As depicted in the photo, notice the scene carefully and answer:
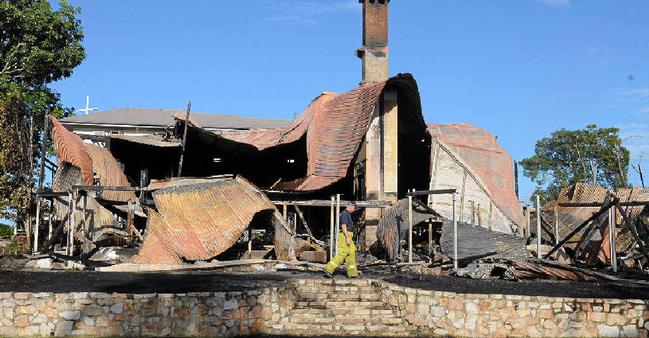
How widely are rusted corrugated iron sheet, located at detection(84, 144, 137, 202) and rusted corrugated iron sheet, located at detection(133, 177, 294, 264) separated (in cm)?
249

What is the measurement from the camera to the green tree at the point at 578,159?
45.8m

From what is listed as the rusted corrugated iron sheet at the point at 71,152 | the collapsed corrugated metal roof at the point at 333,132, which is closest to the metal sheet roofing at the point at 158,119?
the collapsed corrugated metal roof at the point at 333,132

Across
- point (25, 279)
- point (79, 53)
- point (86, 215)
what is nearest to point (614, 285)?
point (25, 279)

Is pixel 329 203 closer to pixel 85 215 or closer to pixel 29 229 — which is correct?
pixel 85 215

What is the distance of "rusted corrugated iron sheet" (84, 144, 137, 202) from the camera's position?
19391 mm

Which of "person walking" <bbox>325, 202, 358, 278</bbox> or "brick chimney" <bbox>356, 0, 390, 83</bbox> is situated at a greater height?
"brick chimney" <bbox>356, 0, 390, 83</bbox>

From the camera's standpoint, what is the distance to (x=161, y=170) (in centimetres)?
2314

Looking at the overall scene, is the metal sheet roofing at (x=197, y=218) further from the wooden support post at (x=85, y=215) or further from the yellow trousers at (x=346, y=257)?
the yellow trousers at (x=346, y=257)

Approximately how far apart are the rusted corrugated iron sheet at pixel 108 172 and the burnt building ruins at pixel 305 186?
4 centimetres

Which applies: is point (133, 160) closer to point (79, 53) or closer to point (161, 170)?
point (161, 170)

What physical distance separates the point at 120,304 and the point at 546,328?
648cm

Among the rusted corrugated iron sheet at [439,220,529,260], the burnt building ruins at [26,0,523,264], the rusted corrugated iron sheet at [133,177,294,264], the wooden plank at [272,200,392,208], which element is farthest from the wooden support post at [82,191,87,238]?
the rusted corrugated iron sheet at [439,220,529,260]

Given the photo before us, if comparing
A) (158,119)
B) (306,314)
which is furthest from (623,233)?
(158,119)

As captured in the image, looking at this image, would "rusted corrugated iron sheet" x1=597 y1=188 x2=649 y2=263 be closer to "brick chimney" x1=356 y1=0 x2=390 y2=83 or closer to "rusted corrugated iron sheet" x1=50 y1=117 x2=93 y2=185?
"brick chimney" x1=356 y1=0 x2=390 y2=83
